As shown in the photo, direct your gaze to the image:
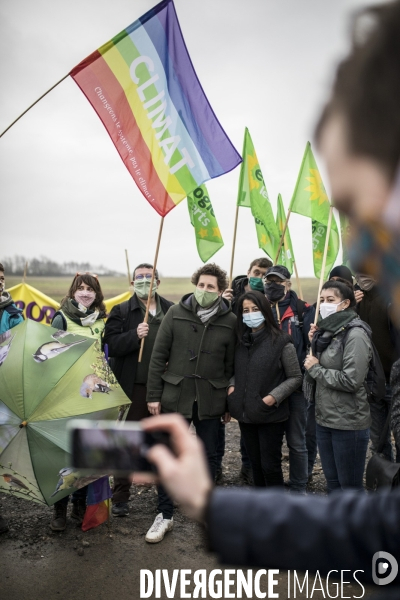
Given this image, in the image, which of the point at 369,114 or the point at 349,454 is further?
the point at 349,454

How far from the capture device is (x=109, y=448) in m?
1.07

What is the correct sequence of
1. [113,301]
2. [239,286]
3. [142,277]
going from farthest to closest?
[113,301] < [239,286] < [142,277]

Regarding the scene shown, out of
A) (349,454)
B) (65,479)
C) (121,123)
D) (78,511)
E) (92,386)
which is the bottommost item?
(78,511)

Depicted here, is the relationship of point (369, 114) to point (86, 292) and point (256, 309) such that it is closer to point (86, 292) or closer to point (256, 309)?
point (256, 309)

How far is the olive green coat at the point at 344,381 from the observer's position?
384cm

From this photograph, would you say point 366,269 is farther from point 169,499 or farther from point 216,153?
point 216,153

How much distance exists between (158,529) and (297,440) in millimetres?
1547

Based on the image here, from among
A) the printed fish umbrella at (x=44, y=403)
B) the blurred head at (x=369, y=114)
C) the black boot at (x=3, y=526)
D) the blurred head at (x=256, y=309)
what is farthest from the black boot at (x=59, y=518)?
the blurred head at (x=369, y=114)

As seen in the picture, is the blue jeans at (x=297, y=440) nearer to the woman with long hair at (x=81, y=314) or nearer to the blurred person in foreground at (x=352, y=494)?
the woman with long hair at (x=81, y=314)

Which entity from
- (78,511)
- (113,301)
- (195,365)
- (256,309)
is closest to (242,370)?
(195,365)

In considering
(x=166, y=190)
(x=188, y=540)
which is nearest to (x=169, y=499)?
(x=188, y=540)

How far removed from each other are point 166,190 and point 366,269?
158 inches

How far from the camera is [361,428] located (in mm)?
3900

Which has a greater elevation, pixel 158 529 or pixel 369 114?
pixel 369 114
